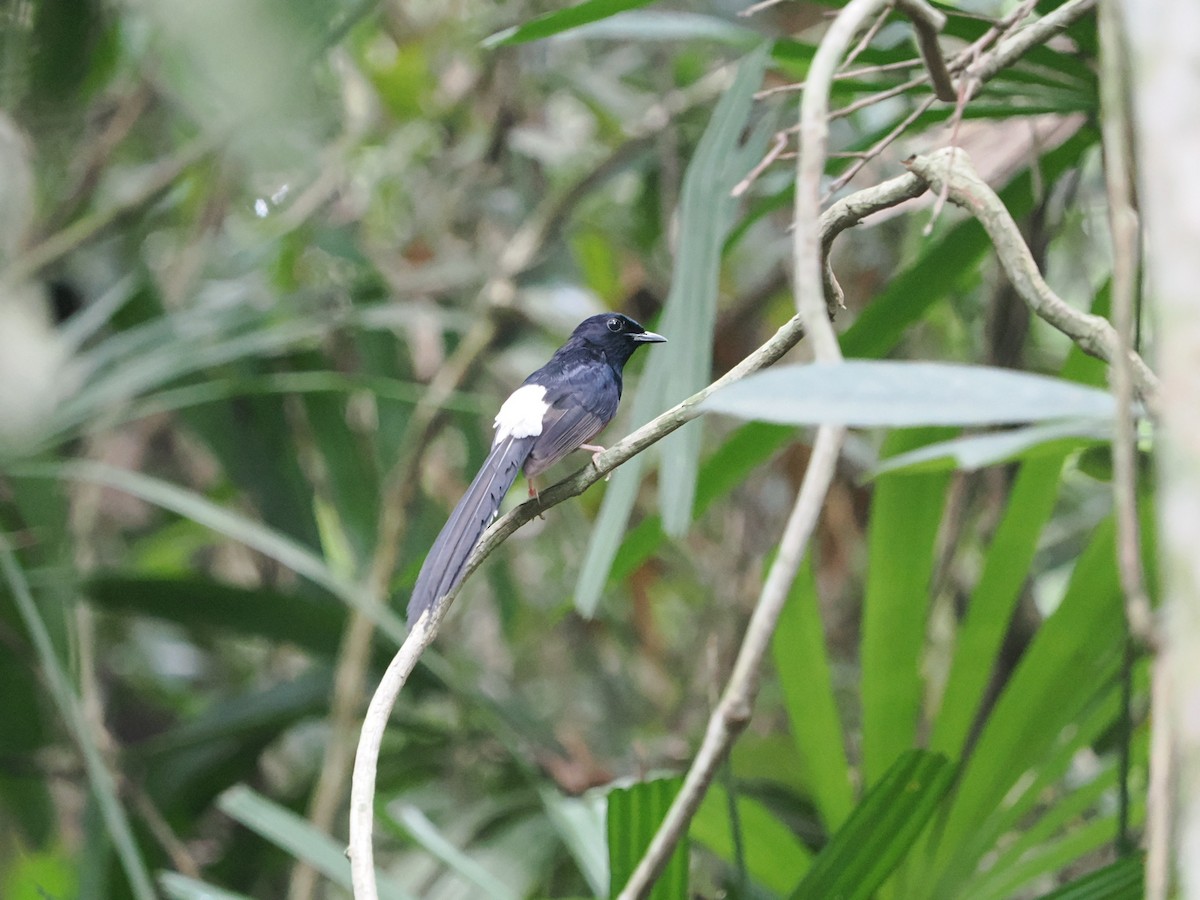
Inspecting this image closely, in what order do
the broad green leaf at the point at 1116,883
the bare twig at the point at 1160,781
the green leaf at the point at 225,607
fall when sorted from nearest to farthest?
the bare twig at the point at 1160,781 → the broad green leaf at the point at 1116,883 → the green leaf at the point at 225,607

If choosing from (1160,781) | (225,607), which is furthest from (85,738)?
(1160,781)

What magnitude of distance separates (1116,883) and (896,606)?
0.72 metres

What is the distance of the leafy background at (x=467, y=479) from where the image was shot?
1.88 metres

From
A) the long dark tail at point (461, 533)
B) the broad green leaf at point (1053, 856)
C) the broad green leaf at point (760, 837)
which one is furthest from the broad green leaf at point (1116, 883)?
the long dark tail at point (461, 533)

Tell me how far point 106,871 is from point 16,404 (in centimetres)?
129

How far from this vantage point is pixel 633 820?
155 centimetres

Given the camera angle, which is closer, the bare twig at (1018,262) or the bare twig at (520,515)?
the bare twig at (520,515)

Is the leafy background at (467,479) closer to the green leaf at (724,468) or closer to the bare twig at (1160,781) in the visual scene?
the green leaf at (724,468)

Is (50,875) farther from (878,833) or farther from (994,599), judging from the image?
(994,599)

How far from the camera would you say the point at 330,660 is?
316cm

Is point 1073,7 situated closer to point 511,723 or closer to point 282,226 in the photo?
point 511,723

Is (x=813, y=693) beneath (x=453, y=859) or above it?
above

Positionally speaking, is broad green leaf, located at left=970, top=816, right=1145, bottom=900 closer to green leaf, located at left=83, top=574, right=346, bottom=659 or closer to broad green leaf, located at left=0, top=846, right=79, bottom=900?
green leaf, located at left=83, top=574, right=346, bottom=659

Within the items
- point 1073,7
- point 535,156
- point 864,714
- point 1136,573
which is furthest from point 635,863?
point 535,156
